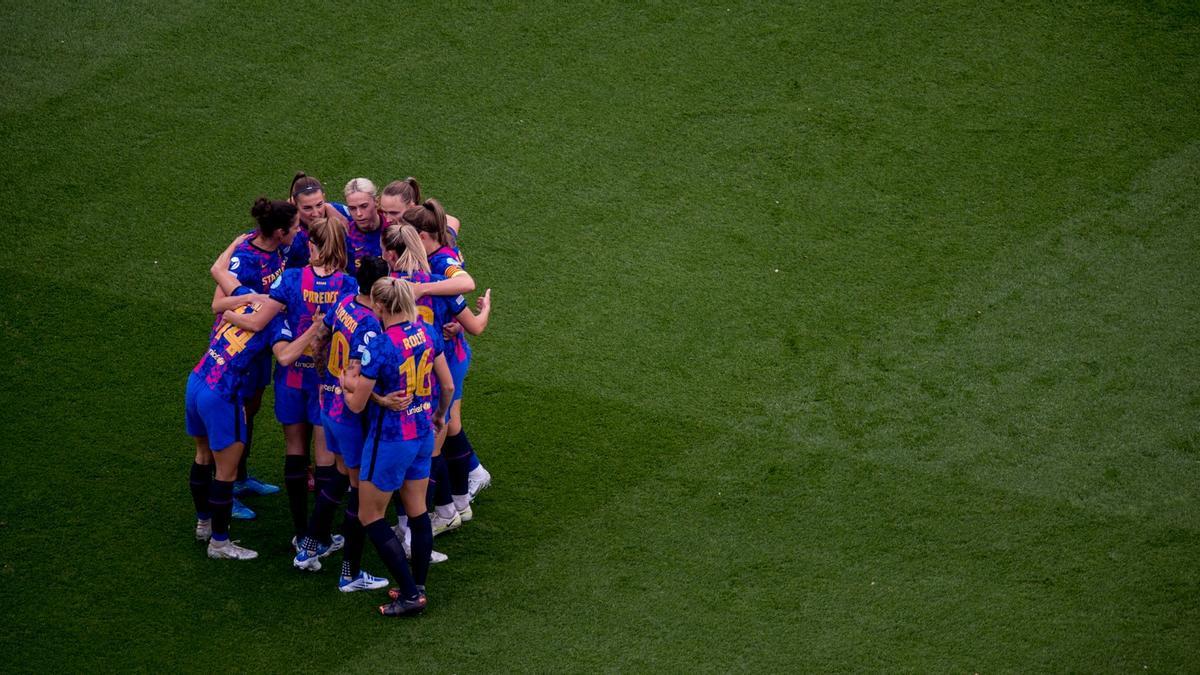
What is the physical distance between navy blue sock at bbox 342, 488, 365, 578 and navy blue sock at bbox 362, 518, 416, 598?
0.11 metres

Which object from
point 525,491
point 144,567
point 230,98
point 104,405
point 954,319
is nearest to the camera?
point 144,567

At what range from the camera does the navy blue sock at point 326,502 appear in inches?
239

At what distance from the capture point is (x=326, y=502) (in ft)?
20.0

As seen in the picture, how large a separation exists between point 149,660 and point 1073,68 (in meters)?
8.70

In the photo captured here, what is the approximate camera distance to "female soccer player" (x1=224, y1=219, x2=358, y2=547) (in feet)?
18.9

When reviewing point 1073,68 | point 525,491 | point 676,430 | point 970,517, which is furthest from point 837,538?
point 1073,68

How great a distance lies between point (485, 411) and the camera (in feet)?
24.3

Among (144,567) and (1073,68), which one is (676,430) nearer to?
(144,567)

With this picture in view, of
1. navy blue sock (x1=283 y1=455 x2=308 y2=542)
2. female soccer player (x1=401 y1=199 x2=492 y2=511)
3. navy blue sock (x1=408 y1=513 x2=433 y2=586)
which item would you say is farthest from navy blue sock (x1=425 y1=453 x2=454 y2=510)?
navy blue sock (x1=283 y1=455 x2=308 y2=542)

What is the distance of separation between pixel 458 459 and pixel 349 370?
1.33 metres

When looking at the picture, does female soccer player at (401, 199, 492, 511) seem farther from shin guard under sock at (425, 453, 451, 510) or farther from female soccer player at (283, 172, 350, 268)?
female soccer player at (283, 172, 350, 268)

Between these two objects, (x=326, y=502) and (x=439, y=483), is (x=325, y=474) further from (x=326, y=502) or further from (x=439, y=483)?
(x=439, y=483)

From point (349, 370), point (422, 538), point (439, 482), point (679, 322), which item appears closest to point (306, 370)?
point (349, 370)

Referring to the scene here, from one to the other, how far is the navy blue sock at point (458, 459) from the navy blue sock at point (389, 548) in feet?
2.69
